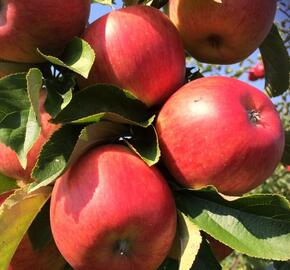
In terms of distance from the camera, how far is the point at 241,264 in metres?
3.58

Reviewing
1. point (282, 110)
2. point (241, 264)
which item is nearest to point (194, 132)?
point (241, 264)

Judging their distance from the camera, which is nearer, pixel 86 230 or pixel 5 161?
pixel 86 230

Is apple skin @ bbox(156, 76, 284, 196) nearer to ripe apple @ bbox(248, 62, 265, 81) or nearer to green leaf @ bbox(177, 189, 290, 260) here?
green leaf @ bbox(177, 189, 290, 260)

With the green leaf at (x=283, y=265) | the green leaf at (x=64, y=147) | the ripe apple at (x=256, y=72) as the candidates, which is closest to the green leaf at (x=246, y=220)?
the green leaf at (x=64, y=147)

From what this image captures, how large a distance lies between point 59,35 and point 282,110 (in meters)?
3.30

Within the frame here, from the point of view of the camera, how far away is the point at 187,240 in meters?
1.14

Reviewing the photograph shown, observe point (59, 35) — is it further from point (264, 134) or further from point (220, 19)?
point (264, 134)

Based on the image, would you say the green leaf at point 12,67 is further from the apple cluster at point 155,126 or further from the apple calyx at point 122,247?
the apple calyx at point 122,247

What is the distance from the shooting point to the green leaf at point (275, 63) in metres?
1.61

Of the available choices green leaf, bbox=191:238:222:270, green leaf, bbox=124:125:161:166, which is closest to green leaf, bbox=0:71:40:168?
green leaf, bbox=124:125:161:166

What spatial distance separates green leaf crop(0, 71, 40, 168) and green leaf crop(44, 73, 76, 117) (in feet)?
0.13

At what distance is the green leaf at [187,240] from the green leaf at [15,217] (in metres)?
0.31

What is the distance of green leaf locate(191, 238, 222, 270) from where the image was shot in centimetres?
Answer: 128

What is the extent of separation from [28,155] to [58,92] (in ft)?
0.52
